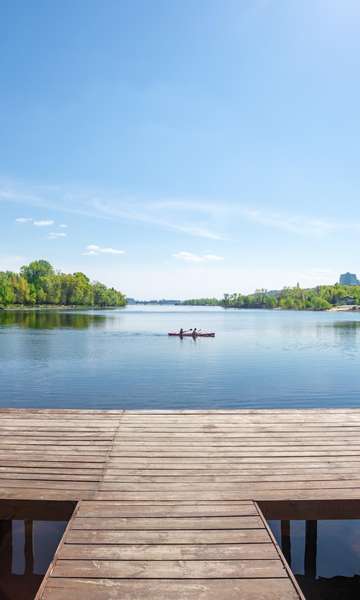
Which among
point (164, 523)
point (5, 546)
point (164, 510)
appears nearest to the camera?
point (164, 523)

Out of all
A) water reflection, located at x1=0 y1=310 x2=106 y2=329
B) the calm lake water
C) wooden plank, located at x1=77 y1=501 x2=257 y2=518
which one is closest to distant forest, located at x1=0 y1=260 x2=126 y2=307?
water reflection, located at x1=0 y1=310 x2=106 y2=329

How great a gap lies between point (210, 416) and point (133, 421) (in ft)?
5.72

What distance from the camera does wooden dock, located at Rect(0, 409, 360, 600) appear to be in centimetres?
379

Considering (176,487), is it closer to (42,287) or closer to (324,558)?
(324,558)

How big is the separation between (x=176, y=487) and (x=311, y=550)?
12.6 feet

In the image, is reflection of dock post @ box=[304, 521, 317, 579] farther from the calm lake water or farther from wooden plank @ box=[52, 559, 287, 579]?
the calm lake water

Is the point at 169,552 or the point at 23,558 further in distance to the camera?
A: the point at 23,558

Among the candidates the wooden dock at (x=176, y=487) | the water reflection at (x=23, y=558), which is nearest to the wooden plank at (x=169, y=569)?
the wooden dock at (x=176, y=487)

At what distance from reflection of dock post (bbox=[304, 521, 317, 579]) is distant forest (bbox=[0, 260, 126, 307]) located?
127m

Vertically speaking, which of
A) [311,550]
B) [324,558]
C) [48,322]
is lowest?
[324,558]

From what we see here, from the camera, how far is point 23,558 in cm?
767

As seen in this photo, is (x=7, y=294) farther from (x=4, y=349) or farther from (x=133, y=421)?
(x=133, y=421)

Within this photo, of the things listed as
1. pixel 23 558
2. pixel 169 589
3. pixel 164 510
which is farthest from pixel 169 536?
pixel 23 558

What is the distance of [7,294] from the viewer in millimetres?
124125
